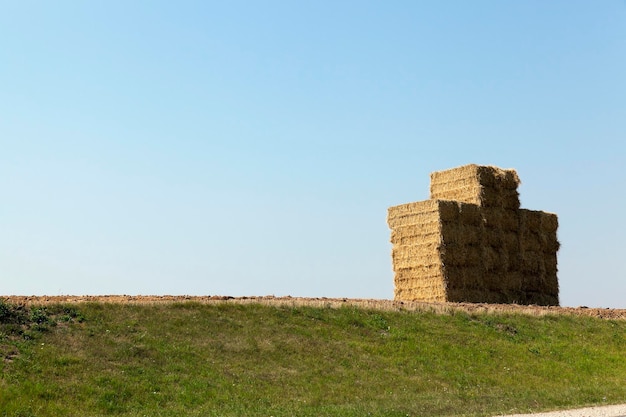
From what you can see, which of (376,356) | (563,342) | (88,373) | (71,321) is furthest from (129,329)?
(563,342)

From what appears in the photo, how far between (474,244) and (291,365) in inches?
853

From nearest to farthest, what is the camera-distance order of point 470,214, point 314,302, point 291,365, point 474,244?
point 291,365 < point 314,302 < point 470,214 < point 474,244

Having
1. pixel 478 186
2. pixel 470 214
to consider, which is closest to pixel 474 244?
pixel 470 214

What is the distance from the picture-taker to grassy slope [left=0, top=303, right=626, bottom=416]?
80.8 ft

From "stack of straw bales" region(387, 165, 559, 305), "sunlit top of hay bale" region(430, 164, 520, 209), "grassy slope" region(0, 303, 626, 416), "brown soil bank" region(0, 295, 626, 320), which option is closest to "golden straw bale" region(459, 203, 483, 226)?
"stack of straw bales" region(387, 165, 559, 305)

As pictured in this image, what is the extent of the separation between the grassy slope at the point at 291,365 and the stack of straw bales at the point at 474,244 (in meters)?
7.98

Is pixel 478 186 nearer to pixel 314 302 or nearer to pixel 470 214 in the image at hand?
pixel 470 214

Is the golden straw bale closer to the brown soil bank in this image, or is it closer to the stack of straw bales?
the stack of straw bales

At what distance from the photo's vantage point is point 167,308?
32719 millimetres

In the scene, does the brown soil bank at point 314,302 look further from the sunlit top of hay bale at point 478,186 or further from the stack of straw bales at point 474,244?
the sunlit top of hay bale at point 478,186

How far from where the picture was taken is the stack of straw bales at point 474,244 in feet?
153

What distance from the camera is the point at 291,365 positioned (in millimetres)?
29234

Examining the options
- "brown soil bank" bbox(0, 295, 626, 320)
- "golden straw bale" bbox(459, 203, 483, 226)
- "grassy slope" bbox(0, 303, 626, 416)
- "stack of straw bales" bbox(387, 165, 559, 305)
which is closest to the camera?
"grassy slope" bbox(0, 303, 626, 416)

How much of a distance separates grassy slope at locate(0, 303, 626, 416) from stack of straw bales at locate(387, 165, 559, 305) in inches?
314
